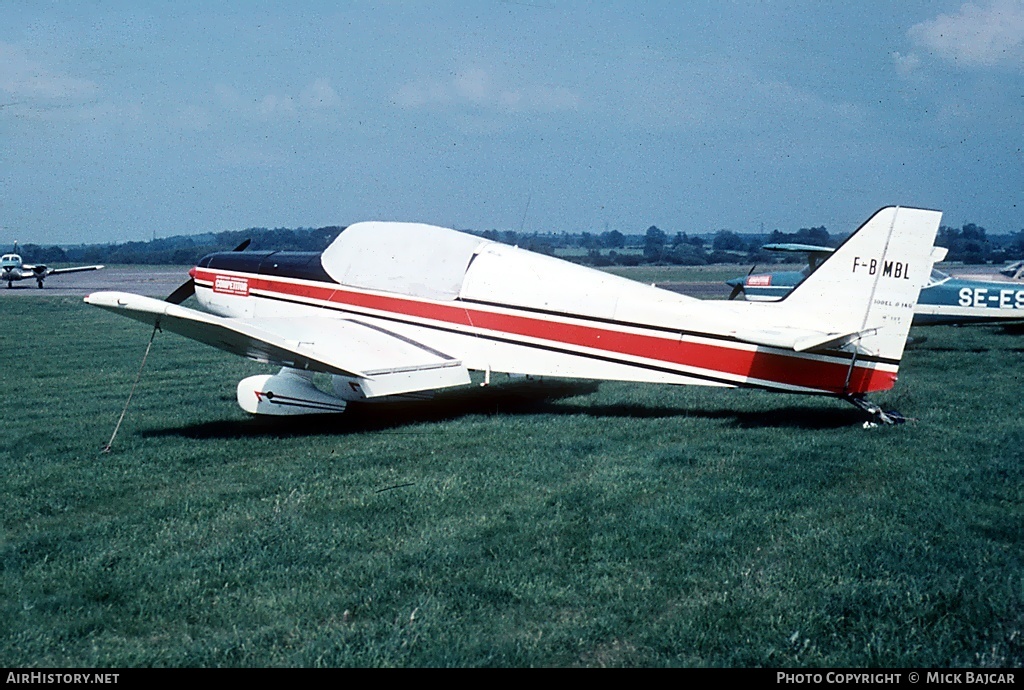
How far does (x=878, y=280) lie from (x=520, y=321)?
3416mm

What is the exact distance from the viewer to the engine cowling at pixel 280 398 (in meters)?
8.17

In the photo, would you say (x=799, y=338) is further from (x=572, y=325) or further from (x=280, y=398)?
(x=280, y=398)

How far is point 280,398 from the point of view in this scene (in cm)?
817

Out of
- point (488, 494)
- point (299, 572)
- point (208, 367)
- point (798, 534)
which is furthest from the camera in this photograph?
point (208, 367)

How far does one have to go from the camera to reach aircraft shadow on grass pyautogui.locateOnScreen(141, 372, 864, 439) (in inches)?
313

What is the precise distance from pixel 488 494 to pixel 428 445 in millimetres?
1678

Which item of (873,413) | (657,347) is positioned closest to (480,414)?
(657,347)

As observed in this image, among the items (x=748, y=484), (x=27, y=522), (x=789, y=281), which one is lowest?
(x=27, y=522)

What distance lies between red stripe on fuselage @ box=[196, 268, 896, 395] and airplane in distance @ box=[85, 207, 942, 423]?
0.04 ft

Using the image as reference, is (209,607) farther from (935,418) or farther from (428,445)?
(935,418)

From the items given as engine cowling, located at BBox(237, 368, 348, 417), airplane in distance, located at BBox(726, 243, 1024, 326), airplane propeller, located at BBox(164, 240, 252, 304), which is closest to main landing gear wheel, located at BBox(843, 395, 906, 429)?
engine cowling, located at BBox(237, 368, 348, 417)

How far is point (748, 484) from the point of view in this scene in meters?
5.83

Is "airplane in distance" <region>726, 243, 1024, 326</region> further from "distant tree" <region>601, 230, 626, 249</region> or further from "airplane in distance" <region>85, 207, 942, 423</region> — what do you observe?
"distant tree" <region>601, 230, 626, 249</region>
